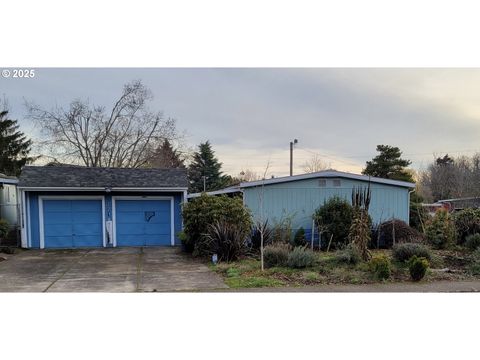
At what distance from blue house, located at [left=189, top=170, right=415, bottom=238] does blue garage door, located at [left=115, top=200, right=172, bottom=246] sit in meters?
3.49

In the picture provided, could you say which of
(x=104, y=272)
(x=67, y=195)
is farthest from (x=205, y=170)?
(x=104, y=272)

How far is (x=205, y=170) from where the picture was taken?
38250 mm

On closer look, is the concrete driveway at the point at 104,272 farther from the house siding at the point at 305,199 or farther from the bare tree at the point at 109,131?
the bare tree at the point at 109,131

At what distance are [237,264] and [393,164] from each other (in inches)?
1204

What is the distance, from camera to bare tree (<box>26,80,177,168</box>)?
94.1ft

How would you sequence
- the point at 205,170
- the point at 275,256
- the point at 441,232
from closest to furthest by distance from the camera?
the point at 275,256 < the point at 441,232 < the point at 205,170

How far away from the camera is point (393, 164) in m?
35.9

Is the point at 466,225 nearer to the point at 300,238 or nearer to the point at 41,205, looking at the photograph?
the point at 300,238

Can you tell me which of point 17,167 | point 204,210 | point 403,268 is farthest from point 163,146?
point 403,268

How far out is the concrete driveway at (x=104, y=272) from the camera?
24.4 feet

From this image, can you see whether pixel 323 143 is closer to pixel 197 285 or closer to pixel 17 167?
pixel 197 285

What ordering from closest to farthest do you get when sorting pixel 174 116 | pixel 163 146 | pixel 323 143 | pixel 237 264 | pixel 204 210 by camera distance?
1. pixel 237 264
2. pixel 204 210
3. pixel 323 143
4. pixel 174 116
5. pixel 163 146

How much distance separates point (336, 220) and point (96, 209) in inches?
371

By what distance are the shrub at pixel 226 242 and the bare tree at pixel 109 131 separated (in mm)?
20225
